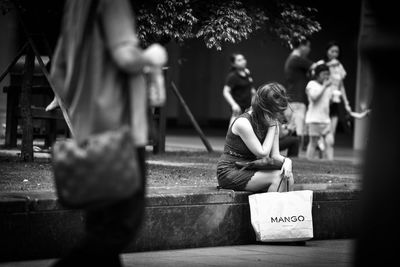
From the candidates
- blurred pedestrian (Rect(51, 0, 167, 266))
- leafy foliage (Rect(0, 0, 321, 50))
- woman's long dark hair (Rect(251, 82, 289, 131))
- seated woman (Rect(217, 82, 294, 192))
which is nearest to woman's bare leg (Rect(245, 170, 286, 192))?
seated woman (Rect(217, 82, 294, 192))

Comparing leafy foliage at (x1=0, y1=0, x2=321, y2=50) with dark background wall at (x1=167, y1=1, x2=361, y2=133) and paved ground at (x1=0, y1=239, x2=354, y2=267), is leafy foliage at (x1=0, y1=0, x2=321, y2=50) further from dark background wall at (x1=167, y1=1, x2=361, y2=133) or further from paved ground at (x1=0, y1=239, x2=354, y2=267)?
dark background wall at (x1=167, y1=1, x2=361, y2=133)

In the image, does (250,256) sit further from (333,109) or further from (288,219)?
(333,109)

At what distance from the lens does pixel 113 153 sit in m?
4.32

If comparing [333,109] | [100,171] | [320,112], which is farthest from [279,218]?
[333,109]

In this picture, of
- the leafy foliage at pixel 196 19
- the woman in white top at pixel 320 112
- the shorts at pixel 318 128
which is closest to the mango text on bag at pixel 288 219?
the leafy foliage at pixel 196 19

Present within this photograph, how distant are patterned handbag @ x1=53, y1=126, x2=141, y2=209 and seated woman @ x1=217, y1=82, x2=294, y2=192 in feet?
12.5

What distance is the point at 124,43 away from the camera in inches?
173

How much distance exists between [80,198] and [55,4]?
6076mm

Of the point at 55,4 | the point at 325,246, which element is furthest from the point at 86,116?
the point at 55,4

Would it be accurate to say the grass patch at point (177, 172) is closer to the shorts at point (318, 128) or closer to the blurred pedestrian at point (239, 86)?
the shorts at point (318, 128)

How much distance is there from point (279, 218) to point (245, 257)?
667mm

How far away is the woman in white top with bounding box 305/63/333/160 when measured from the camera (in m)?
14.6

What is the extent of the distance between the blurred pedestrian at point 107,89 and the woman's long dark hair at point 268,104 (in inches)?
142

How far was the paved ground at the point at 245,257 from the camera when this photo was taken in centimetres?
691
